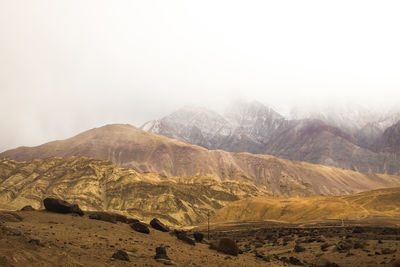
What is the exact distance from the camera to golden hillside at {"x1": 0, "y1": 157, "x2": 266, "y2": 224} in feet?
376

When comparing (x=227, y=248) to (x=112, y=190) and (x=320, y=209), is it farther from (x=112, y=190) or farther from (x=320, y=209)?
(x=112, y=190)

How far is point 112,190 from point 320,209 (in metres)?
81.8

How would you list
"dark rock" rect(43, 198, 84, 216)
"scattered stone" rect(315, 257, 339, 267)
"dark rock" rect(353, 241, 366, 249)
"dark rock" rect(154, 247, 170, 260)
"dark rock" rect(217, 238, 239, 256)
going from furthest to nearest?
1. "dark rock" rect(353, 241, 366, 249)
2. "dark rock" rect(43, 198, 84, 216)
3. "dark rock" rect(217, 238, 239, 256)
4. "scattered stone" rect(315, 257, 339, 267)
5. "dark rock" rect(154, 247, 170, 260)

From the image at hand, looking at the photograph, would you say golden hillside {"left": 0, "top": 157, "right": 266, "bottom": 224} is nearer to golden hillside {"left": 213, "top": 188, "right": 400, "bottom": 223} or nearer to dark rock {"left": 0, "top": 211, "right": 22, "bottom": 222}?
golden hillside {"left": 213, "top": 188, "right": 400, "bottom": 223}

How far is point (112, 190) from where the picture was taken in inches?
5079

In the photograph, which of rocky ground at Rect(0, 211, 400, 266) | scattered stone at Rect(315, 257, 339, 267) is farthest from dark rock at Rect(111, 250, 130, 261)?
scattered stone at Rect(315, 257, 339, 267)

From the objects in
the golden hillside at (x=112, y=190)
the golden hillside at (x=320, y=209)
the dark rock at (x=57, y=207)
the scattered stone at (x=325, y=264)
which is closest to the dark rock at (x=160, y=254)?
the dark rock at (x=57, y=207)

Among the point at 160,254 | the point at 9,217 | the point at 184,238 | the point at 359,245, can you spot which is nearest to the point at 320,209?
the point at 359,245

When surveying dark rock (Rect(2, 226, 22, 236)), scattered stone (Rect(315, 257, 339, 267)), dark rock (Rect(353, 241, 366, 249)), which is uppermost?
dark rock (Rect(2, 226, 22, 236))

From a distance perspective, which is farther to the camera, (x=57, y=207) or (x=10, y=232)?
(x=57, y=207)

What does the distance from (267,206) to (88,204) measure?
64.7 metres

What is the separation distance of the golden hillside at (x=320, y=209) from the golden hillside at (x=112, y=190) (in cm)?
1981

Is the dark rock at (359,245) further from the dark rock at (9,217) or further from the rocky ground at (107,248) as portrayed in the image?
the dark rock at (9,217)

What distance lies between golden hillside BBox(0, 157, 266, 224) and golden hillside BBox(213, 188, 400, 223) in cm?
1981
